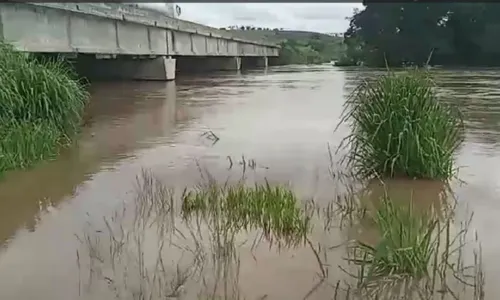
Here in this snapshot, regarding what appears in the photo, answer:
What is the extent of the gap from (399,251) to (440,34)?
147 feet

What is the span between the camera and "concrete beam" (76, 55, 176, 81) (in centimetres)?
2586

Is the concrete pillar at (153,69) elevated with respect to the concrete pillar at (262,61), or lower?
elevated

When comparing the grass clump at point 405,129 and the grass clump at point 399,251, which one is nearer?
the grass clump at point 399,251

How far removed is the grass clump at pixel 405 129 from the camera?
21.6 ft

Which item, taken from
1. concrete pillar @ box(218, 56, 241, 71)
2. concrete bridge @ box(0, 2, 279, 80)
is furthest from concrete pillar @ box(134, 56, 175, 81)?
concrete pillar @ box(218, 56, 241, 71)

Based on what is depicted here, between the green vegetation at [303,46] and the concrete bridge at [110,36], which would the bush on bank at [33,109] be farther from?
the green vegetation at [303,46]

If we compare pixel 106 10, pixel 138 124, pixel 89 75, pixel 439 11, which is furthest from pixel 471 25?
pixel 138 124

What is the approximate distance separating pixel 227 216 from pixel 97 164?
3334 mm

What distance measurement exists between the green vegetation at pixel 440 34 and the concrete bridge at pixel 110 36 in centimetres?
1552

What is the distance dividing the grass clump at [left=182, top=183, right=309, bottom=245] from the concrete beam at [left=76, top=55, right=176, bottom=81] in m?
20.3

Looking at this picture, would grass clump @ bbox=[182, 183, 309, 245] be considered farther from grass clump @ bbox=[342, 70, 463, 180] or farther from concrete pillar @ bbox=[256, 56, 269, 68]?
concrete pillar @ bbox=[256, 56, 269, 68]

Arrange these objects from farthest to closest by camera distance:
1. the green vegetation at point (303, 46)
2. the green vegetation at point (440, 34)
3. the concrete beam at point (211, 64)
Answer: the green vegetation at point (303, 46), the green vegetation at point (440, 34), the concrete beam at point (211, 64)

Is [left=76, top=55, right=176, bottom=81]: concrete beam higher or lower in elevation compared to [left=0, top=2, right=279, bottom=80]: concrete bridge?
lower

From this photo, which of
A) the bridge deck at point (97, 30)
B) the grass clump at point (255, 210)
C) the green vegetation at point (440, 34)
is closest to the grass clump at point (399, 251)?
the grass clump at point (255, 210)
